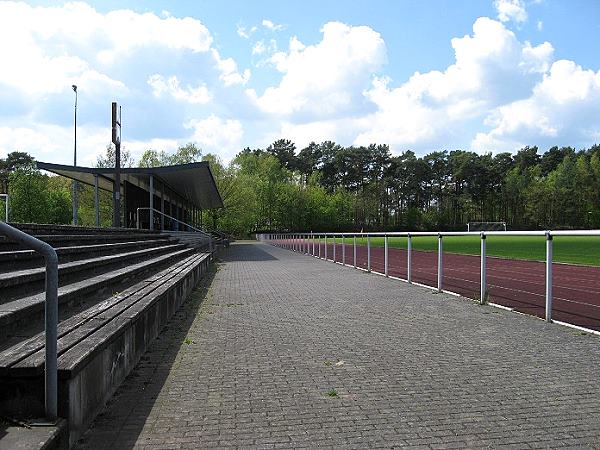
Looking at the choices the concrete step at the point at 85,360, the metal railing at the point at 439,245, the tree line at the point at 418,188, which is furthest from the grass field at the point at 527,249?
the tree line at the point at 418,188

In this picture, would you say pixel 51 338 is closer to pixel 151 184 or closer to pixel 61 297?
pixel 61 297

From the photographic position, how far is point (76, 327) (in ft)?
14.6

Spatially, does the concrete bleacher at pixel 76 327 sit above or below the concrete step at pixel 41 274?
below

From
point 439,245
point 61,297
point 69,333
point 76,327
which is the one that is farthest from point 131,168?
point 69,333

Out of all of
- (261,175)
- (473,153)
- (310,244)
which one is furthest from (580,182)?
(310,244)

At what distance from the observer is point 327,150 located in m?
115

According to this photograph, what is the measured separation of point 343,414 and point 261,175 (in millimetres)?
93344

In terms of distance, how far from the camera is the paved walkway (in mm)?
3479

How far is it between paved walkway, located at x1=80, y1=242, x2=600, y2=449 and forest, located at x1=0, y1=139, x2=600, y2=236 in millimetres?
77337

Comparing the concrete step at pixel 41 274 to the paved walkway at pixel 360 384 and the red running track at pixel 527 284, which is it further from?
the red running track at pixel 527 284

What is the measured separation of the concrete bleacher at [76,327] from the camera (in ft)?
10.2

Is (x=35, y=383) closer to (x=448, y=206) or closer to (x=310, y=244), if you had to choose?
(x=310, y=244)

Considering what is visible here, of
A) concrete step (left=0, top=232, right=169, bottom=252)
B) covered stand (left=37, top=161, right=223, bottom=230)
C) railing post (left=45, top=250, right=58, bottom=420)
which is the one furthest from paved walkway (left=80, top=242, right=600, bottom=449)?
covered stand (left=37, top=161, right=223, bottom=230)

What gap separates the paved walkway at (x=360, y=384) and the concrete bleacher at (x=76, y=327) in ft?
0.75
